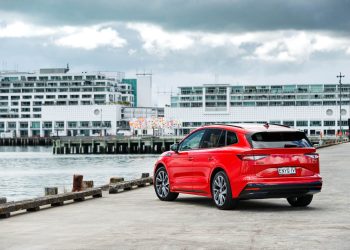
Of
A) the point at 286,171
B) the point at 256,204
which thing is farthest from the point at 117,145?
the point at 286,171

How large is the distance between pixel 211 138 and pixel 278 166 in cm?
185

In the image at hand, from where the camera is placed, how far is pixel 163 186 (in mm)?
17828

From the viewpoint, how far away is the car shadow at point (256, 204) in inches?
603

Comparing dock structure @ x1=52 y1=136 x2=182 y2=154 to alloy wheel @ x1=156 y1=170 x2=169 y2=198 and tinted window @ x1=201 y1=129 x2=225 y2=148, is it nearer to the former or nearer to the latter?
alloy wheel @ x1=156 y1=170 x2=169 y2=198

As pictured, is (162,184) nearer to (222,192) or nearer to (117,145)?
(222,192)

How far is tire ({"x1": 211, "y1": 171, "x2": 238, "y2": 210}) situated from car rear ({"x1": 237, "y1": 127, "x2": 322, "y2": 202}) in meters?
0.28

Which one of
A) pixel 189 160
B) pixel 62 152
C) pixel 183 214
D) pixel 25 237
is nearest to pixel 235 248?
pixel 25 237

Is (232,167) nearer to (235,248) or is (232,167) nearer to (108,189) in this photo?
(235,248)

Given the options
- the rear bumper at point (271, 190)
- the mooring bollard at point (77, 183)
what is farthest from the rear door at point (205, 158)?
the mooring bollard at point (77, 183)

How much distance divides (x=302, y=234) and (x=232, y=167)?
4.00 meters

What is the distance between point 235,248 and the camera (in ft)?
32.1

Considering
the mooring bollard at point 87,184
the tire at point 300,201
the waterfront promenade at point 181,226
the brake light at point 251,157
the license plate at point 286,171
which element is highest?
the brake light at point 251,157

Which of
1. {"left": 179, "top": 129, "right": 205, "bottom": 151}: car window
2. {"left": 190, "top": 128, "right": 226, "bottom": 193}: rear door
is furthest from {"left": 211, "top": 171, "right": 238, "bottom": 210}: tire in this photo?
{"left": 179, "top": 129, "right": 205, "bottom": 151}: car window

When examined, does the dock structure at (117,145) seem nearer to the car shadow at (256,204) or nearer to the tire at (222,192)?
the car shadow at (256,204)
